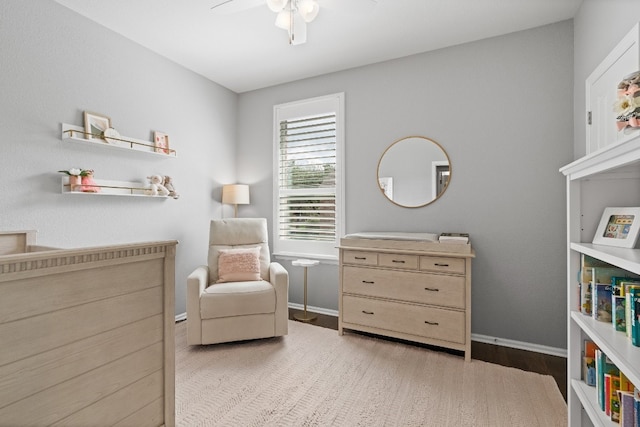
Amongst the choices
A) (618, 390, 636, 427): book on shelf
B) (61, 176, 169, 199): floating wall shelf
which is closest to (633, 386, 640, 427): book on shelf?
(618, 390, 636, 427): book on shelf

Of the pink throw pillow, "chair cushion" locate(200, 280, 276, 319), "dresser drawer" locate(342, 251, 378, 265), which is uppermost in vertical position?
"dresser drawer" locate(342, 251, 378, 265)

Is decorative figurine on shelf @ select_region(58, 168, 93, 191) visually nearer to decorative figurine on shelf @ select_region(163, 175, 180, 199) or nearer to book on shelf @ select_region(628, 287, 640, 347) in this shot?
decorative figurine on shelf @ select_region(163, 175, 180, 199)

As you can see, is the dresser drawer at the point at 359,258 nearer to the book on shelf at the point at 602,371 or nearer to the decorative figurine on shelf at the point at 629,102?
the book on shelf at the point at 602,371

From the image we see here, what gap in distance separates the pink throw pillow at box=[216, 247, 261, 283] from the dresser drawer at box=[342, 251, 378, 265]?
0.86m

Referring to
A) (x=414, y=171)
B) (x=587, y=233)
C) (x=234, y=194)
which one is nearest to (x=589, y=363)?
(x=587, y=233)

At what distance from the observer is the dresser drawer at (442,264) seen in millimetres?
2391

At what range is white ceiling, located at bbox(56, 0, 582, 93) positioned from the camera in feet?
7.60

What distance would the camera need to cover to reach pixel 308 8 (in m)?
1.83

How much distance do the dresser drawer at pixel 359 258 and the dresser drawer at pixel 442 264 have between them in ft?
1.34

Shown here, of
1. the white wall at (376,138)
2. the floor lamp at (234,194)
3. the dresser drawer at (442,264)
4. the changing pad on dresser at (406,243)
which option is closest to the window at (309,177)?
the white wall at (376,138)

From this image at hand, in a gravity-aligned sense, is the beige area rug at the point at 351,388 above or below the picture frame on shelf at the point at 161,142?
below

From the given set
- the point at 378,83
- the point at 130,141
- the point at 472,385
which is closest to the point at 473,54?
the point at 378,83

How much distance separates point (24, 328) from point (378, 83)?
3.23 meters

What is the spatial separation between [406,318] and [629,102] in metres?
1.97
